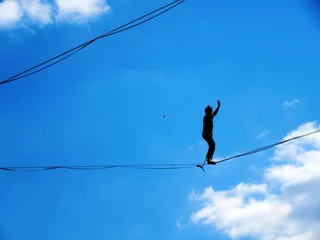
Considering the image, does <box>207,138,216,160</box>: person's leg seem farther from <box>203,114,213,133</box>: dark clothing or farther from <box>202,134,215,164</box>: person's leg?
<box>203,114,213,133</box>: dark clothing

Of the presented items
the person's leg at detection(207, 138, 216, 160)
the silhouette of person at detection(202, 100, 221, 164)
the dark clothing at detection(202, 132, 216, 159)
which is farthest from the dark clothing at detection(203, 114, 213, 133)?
the person's leg at detection(207, 138, 216, 160)

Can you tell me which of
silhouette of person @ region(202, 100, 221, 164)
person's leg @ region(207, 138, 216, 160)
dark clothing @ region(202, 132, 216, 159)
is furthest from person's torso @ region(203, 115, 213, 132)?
person's leg @ region(207, 138, 216, 160)

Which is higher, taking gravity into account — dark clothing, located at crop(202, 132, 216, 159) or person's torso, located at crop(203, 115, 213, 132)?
person's torso, located at crop(203, 115, 213, 132)

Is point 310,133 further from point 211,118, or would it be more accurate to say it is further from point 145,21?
point 145,21

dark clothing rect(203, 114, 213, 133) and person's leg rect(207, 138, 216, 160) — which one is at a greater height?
dark clothing rect(203, 114, 213, 133)

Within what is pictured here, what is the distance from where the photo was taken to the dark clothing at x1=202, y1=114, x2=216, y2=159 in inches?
416

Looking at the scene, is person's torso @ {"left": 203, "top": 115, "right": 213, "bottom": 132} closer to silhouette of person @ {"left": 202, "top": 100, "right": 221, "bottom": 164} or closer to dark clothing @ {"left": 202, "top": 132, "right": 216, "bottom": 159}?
silhouette of person @ {"left": 202, "top": 100, "right": 221, "bottom": 164}

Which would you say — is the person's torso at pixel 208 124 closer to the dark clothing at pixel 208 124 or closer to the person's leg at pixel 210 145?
the dark clothing at pixel 208 124

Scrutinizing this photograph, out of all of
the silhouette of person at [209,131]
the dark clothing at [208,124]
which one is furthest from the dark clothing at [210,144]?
the dark clothing at [208,124]

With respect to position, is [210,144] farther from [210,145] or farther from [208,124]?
[208,124]

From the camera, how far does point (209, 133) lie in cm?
1059

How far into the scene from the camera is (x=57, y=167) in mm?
10570

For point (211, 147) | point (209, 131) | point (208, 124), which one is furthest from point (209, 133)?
point (211, 147)

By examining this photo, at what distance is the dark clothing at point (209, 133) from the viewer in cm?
1055
